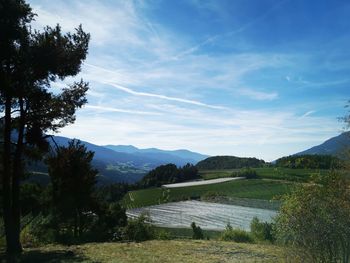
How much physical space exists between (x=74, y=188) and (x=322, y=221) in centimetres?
1817

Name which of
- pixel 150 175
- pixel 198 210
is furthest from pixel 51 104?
pixel 150 175

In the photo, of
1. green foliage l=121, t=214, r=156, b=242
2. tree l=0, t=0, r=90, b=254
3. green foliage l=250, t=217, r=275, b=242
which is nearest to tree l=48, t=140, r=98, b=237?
green foliage l=121, t=214, r=156, b=242

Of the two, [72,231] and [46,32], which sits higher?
[46,32]

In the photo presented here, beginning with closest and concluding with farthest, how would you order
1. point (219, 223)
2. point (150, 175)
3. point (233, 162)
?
point (219, 223)
point (150, 175)
point (233, 162)

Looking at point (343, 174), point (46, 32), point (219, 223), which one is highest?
point (46, 32)

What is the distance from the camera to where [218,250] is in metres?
16.1

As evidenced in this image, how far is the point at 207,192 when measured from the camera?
76.1 m

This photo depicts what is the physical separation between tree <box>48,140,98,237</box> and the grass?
4330 cm

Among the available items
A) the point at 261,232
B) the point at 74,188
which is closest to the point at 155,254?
the point at 74,188

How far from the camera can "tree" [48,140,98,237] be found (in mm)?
23547

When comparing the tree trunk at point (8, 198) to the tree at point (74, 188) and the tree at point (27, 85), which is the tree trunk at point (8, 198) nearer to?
the tree at point (27, 85)

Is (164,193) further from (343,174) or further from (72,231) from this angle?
(343,174)

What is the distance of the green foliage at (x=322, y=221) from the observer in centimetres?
827

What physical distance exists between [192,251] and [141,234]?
7838 millimetres
